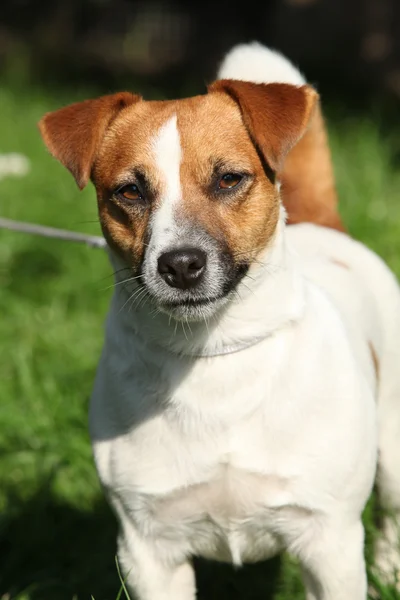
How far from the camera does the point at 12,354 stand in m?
6.00

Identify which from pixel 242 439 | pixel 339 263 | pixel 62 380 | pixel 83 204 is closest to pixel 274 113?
pixel 339 263

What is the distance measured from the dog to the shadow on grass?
2.88 ft

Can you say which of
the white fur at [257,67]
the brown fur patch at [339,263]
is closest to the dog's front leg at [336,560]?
the brown fur patch at [339,263]

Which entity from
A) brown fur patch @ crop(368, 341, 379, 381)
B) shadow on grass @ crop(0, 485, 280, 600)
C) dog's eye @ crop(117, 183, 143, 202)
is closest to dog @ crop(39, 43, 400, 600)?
dog's eye @ crop(117, 183, 143, 202)

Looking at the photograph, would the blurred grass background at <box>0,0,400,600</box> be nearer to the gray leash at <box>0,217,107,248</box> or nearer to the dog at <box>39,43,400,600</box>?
the gray leash at <box>0,217,107,248</box>

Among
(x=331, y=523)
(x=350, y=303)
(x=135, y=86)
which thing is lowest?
(x=135, y=86)

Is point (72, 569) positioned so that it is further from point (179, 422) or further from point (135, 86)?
point (135, 86)

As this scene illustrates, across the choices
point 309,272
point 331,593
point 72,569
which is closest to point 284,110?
point 309,272

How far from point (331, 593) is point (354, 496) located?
1.15 feet

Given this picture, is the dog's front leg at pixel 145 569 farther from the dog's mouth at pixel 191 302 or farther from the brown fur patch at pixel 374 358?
the brown fur patch at pixel 374 358

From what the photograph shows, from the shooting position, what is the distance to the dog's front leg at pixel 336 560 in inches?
Answer: 129

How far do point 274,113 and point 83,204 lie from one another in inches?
186

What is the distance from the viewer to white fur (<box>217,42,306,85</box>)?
4.02m

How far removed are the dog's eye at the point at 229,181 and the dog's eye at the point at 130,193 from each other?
27 centimetres
